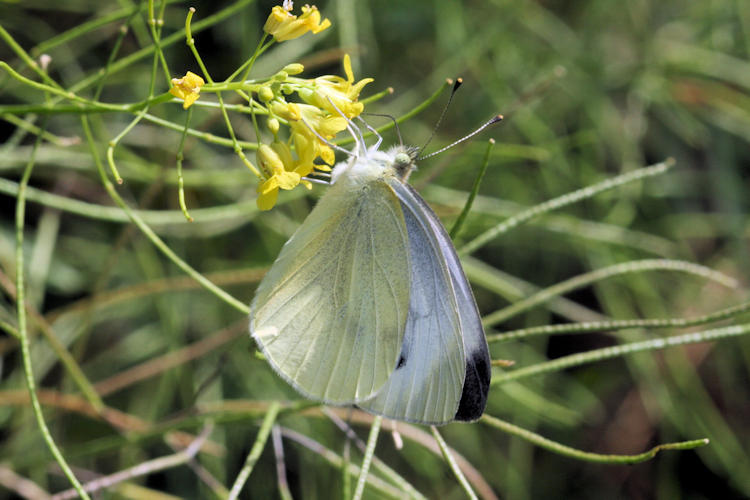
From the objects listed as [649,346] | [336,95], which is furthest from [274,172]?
[649,346]

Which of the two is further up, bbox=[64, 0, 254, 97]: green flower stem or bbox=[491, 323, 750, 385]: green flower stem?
bbox=[64, 0, 254, 97]: green flower stem

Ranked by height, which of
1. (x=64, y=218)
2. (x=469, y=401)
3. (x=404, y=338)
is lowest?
(x=469, y=401)

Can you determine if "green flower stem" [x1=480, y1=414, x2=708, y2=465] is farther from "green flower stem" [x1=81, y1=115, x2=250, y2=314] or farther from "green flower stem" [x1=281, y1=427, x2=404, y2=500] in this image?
"green flower stem" [x1=81, y1=115, x2=250, y2=314]

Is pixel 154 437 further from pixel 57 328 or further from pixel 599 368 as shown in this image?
pixel 599 368

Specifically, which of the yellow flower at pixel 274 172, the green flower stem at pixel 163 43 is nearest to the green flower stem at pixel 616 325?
the yellow flower at pixel 274 172

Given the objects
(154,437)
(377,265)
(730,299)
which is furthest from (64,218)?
(730,299)

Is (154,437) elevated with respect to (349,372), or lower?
lower

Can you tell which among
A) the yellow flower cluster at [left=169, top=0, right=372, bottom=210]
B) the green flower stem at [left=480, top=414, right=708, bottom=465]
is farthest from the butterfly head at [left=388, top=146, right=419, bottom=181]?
the green flower stem at [left=480, top=414, right=708, bottom=465]
